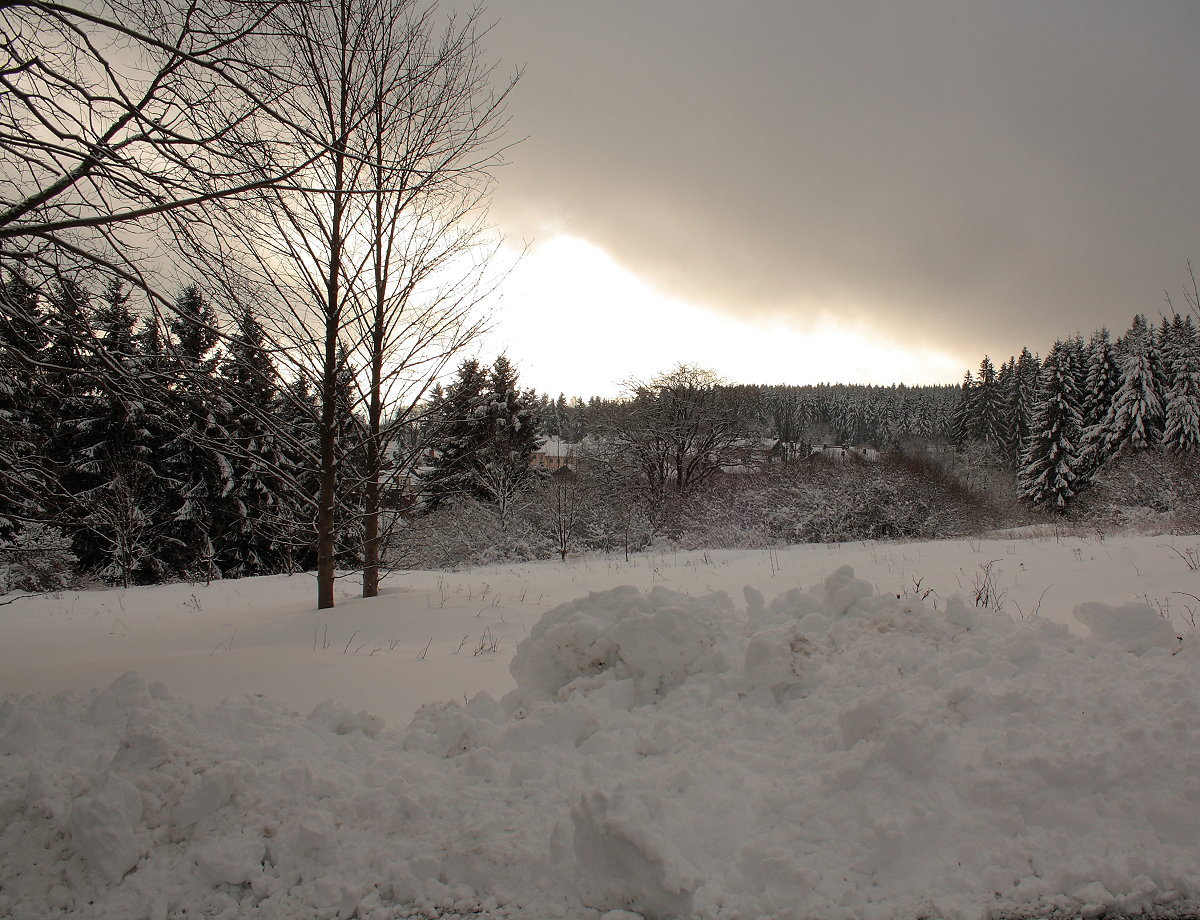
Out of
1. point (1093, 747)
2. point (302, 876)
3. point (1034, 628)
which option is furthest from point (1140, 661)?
point (302, 876)

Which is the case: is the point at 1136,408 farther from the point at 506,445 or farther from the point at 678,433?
the point at 506,445

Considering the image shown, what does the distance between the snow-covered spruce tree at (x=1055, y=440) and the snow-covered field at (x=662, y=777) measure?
40813 millimetres

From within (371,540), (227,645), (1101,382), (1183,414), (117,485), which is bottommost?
(227,645)

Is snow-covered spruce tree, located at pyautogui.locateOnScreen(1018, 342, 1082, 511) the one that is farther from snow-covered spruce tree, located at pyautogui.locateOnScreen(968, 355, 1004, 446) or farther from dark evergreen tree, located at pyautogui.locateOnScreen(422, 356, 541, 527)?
dark evergreen tree, located at pyautogui.locateOnScreen(422, 356, 541, 527)

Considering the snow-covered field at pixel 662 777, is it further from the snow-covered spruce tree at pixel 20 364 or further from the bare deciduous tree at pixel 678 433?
the bare deciduous tree at pixel 678 433

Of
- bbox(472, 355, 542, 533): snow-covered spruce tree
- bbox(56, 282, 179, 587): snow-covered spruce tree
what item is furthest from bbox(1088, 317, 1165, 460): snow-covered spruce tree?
bbox(56, 282, 179, 587): snow-covered spruce tree

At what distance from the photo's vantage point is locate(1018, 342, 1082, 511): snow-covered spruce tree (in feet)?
117

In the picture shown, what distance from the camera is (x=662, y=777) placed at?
2443 mm

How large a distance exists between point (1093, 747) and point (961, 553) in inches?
379

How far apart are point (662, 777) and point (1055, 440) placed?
43.6 meters

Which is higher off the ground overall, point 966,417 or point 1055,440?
point 966,417

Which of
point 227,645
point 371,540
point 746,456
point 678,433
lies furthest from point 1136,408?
point 227,645

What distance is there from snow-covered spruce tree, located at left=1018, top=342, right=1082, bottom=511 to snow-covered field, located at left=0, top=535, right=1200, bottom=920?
4081cm

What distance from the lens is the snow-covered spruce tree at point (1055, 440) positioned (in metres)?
35.7
